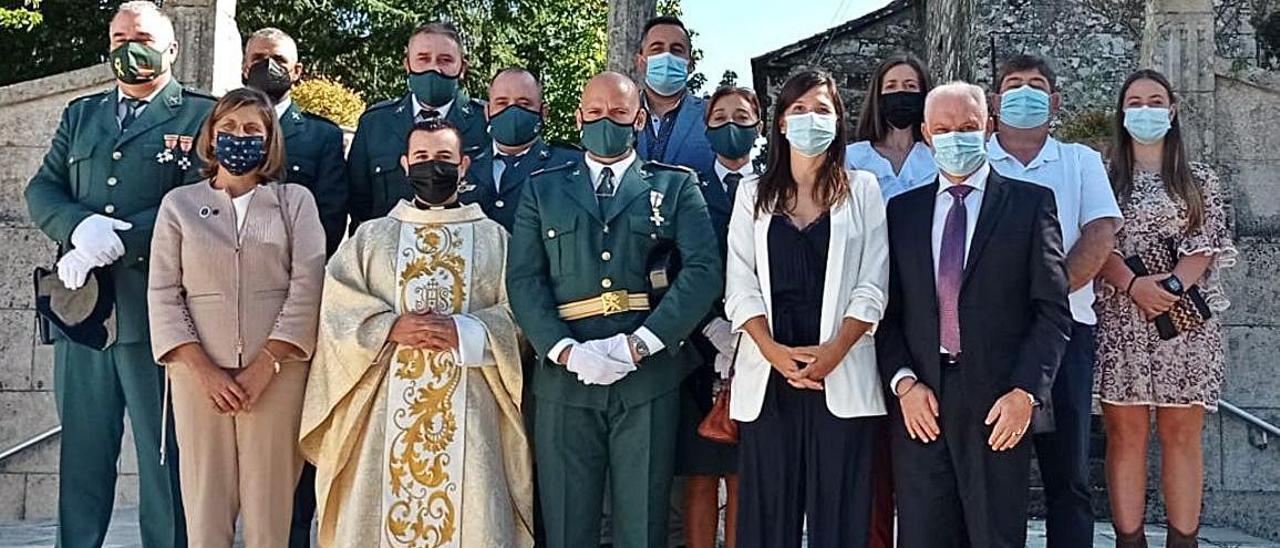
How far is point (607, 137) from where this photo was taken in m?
4.34

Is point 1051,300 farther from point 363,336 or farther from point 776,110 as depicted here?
point 363,336

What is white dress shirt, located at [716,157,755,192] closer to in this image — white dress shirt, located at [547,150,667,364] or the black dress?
white dress shirt, located at [547,150,667,364]

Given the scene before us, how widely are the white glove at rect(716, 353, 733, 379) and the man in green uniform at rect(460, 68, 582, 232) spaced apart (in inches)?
38.0

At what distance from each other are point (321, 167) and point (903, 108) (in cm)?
227

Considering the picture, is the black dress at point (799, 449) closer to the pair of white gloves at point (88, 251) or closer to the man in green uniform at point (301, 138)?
the man in green uniform at point (301, 138)

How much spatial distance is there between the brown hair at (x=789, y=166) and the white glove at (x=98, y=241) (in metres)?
2.26

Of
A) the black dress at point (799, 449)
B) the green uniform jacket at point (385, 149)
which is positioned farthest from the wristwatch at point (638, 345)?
the green uniform jacket at point (385, 149)

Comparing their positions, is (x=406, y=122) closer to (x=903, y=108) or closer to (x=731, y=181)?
(x=731, y=181)

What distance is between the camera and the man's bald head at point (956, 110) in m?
3.93

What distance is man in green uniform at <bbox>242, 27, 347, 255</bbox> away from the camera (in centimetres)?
486

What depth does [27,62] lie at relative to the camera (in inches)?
685

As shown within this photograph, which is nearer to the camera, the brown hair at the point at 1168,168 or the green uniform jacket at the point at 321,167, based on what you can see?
the brown hair at the point at 1168,168

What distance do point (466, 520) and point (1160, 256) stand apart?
273cm

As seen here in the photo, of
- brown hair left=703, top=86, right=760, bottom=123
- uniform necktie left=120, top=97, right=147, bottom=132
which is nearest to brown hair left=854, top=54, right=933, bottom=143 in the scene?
brown hair left=703, top=86, right=760, bottom=123
